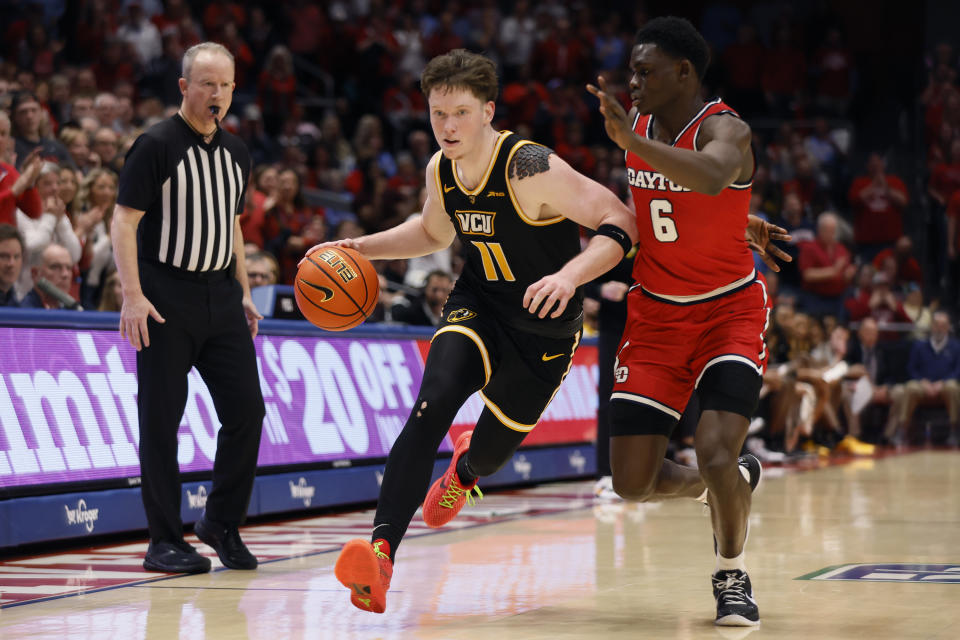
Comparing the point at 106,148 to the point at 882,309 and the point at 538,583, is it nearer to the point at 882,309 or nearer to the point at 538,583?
the point at 538,583

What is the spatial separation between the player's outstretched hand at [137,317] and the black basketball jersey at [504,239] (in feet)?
4.81

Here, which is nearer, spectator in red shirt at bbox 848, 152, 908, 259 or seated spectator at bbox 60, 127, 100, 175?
seated spectator at bbox 60, 127, 100, 175

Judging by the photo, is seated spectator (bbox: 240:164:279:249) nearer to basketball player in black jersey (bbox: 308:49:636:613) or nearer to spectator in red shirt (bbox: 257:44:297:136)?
spectator in red shirt (bbox: 257:44:297:136)

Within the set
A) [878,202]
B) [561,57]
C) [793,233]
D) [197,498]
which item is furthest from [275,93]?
[197,498]

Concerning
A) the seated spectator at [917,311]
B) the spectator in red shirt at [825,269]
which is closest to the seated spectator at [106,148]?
the spectator in red shirt at [825,269]

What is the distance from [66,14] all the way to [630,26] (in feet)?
33.3

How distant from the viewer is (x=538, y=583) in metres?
5.56

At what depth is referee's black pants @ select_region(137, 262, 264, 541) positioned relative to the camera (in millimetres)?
5809

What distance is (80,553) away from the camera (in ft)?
21.4

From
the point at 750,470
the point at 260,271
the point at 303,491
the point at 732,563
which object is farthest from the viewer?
the point at 260,271

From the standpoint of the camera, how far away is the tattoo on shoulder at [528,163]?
15.8 feet

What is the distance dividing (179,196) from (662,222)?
231 cm

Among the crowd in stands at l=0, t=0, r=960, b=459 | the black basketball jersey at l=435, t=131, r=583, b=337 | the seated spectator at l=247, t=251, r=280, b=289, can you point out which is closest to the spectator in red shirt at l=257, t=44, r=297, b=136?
the crowd in stands at l=0, t=0, r=960, b=459

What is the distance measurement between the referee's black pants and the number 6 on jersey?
2177 millimetres
